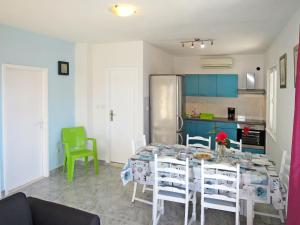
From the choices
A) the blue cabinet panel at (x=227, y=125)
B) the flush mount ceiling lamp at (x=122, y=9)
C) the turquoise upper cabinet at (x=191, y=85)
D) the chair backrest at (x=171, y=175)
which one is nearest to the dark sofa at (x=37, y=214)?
the chair backrest at (x=171, y=175)

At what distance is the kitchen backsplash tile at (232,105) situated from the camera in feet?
20.6

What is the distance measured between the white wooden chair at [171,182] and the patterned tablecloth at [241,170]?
0.45 ft

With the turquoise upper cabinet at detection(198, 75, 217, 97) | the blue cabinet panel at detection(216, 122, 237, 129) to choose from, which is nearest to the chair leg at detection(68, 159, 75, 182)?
the blue cabinet panel at detection(216, 122, 237, 129)

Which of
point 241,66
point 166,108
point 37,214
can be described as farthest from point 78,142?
point 241,66

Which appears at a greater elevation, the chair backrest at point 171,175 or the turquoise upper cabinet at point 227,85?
the turquoise upper cabinet at point 227,85

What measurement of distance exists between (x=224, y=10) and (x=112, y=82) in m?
2.81

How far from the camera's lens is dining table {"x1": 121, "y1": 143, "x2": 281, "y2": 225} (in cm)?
252

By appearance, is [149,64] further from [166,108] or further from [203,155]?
[203,155]

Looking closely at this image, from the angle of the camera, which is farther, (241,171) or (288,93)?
(288,93)

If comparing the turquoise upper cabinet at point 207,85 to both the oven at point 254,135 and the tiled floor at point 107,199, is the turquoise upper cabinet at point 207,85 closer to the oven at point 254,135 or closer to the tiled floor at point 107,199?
the oven at point 254,135

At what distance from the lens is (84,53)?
5.13m

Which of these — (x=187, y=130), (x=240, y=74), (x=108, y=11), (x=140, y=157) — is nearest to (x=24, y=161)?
(x=140, y=157)

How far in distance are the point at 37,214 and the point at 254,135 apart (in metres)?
4.98

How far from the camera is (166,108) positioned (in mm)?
5066
